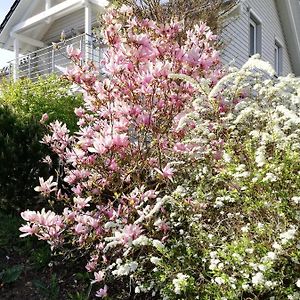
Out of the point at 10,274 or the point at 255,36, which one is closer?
the point at 10,274

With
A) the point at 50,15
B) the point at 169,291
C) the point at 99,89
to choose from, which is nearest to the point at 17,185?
the point at 99,89

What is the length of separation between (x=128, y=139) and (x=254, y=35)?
444 inches

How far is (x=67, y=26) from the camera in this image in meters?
15.9

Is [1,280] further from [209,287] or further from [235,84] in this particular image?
[235,84]

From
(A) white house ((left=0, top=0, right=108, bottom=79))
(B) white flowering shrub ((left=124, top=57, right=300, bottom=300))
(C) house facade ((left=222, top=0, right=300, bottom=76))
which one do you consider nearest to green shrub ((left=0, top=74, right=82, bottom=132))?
(C) house facade ((left=222, top=0, right=300, bottom=76))

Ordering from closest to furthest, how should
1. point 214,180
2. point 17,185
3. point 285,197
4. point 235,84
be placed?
point 285,197 < point 214,180 < point 235,84 < point 17,185

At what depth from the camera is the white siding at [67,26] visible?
1534 centimetres

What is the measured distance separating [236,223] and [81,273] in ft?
5.62

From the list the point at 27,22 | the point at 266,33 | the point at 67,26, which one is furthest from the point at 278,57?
the point at 27,22

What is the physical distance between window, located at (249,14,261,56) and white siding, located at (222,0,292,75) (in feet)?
0.49

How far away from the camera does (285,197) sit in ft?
9.89

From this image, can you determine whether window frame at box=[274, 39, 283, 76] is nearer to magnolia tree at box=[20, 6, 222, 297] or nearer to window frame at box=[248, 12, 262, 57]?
window frame at box=[248, 12, 262, 57]

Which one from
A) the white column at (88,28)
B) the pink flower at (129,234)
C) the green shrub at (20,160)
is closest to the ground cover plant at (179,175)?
the pink flower at (129,234)

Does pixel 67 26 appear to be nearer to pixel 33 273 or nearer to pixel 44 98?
pixel 44 98
